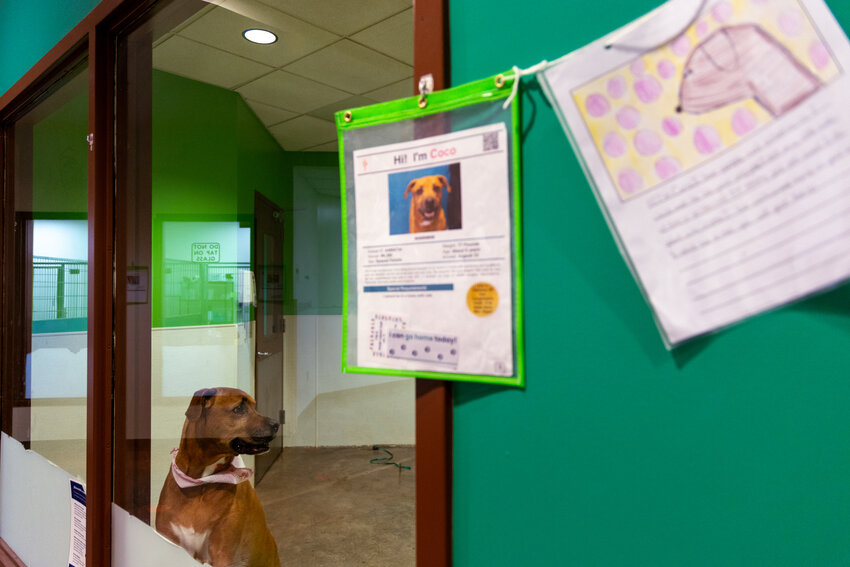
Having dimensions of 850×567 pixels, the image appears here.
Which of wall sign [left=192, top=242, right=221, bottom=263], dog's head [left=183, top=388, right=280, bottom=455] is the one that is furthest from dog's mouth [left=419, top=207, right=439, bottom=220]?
wall sign [left=192, top=242, right=221, bottom=263]

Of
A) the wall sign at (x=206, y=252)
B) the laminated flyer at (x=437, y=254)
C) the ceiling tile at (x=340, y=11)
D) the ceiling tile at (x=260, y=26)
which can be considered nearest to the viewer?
the laminated flyer at (x=437, y=254)

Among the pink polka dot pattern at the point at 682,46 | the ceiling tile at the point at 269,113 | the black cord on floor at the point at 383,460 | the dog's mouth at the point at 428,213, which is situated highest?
the ceiling tile at the point at 269,113

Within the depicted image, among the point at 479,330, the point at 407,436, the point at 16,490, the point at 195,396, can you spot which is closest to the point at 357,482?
the point at 407,436

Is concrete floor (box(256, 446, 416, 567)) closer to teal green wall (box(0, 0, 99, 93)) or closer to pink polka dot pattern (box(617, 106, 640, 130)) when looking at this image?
pink polka dot pattern (box(617, 106, 640, 130))

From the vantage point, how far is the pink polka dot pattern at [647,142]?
20.2 inches

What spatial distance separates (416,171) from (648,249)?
33 centimetres

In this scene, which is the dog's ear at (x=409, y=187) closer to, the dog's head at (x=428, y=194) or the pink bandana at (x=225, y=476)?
the dog's head at (x=428, y=194)

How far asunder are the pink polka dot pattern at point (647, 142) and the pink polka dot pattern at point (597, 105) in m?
0.05

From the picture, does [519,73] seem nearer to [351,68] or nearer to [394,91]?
[394,91]

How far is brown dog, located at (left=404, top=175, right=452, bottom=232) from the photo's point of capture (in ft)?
2.19

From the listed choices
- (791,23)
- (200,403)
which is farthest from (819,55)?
(200,403)

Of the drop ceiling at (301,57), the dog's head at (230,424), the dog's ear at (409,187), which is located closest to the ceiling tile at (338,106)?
the drop ceiling at (301,57)

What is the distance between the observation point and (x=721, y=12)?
0.47 metres

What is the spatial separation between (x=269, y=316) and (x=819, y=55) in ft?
4.97
